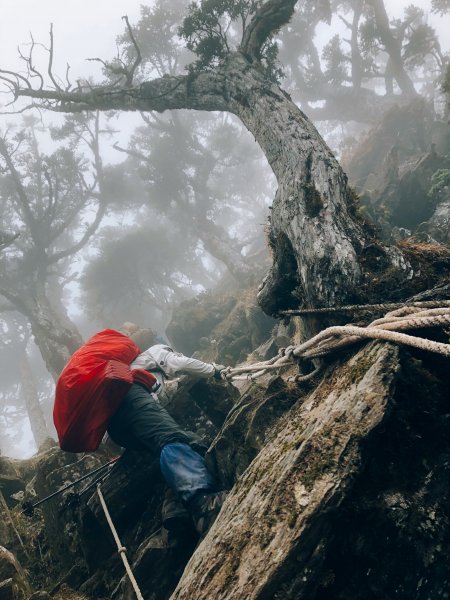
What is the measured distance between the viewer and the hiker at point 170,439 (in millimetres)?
3297

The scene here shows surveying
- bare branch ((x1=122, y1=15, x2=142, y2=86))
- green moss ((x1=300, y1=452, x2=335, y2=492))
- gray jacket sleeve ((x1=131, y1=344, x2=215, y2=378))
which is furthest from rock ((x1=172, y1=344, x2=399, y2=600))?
bare branch ((x1=122, y1=15, x2=142, y2=86))

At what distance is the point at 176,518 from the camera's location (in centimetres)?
331

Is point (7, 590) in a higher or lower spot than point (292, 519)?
lower

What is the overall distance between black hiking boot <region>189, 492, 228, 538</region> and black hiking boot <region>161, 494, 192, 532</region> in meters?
0.14

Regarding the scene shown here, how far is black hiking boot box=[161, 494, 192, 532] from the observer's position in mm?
3316

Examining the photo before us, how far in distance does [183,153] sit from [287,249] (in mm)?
26760

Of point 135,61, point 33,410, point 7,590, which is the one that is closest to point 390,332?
point 7,590

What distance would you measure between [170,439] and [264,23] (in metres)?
8.57

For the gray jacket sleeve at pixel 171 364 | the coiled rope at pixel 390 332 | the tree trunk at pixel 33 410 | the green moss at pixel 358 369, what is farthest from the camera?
the tree trunk at pixel 33 410

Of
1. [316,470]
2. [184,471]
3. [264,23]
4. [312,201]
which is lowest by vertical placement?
[184,471]

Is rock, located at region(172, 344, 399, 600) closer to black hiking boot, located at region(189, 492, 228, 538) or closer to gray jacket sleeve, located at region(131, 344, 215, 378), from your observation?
black hiking boot, located at region(189, 492, 228, 538)

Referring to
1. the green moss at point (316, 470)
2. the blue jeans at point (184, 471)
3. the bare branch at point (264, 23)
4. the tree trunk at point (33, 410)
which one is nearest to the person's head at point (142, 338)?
the bare branch at point (264, 23)

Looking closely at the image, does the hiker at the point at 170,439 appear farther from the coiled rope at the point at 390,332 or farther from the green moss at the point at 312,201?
the green moss at the point at 312,201

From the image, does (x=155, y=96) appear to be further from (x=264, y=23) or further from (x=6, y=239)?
(x=6, y=239)
